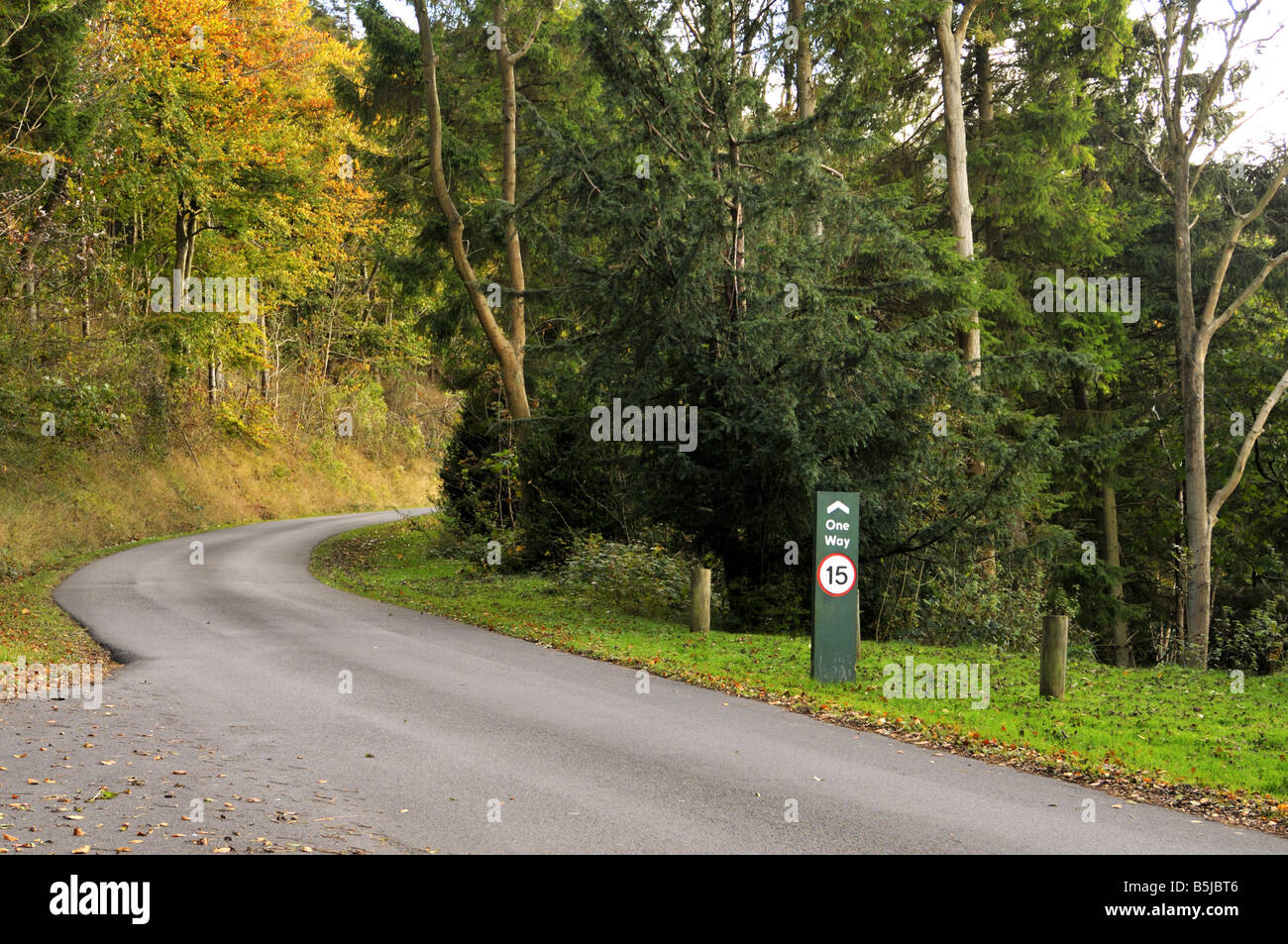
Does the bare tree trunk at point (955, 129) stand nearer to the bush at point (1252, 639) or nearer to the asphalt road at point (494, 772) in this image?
the bush at point (1252, 639)

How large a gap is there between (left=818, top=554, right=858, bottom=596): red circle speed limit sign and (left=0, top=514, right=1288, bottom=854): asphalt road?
1791mm

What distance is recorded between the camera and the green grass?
Answer: 9047 millimetres

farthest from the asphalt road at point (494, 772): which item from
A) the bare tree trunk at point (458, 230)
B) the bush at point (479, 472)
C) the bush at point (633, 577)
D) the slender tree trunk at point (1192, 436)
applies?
the slender tree trunk at point (1192, 436)

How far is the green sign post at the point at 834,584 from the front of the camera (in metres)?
12.6

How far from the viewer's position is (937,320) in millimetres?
16938

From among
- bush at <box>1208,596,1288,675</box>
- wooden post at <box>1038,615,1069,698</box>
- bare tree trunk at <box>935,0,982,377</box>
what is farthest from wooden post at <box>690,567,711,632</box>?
bush at <box>1208,596,1288,675</box>

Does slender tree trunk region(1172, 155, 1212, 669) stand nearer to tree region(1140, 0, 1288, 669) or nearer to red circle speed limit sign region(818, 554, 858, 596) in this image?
tree region(1140, 0, 1288, 669)

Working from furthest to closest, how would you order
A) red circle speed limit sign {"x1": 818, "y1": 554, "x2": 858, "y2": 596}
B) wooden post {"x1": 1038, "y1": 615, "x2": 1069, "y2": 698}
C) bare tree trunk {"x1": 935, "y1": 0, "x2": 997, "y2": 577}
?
bare tree trunk {"x1": 935, "y1": 0, "x2": 997, "y2": 577} → red circle speed limit sign {"x1": 818, "y1": 554, "x2": 858, "y2": 596} → wooden post {"x1": 1038, "y1": 615, "x2": 1069, "y2": 698}

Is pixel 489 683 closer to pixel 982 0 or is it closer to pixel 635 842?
pixel 635 842

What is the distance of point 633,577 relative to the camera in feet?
68.0

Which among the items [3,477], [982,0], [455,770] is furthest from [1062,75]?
[3,477]

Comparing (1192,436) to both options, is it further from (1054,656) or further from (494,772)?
(494,772)

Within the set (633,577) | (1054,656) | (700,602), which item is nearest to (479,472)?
(633,577)
